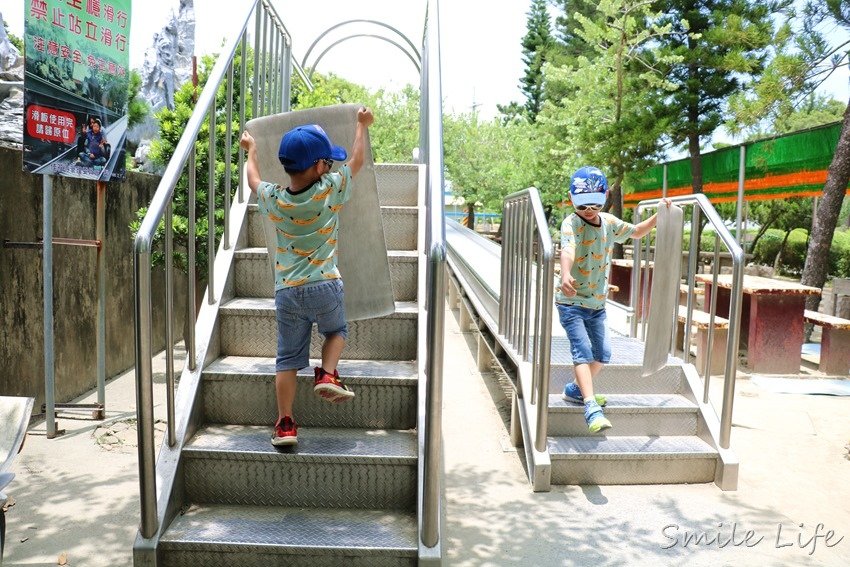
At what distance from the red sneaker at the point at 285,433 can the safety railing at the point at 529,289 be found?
136 cm

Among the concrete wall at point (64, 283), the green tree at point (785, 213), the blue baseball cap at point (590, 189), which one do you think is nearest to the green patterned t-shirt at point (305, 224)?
the blue baseball cap at point (590, 189)

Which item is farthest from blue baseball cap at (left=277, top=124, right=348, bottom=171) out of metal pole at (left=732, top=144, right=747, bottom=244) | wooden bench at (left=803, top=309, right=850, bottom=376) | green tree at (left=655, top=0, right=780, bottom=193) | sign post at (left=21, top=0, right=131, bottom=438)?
green tree at (left=655, top=0, right=780, bottom=193)

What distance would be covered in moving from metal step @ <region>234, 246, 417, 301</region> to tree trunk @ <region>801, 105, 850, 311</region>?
6.81 metres

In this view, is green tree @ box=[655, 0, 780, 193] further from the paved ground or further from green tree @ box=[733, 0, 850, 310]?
the paved ground

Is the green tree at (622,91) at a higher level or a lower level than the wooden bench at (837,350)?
higher

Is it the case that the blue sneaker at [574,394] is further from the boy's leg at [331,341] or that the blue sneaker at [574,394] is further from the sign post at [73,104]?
the sign post at [73,104]

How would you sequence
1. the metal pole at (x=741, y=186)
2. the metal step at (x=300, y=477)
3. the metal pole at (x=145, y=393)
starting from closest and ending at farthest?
the metal pole at (x=145, y=393), the metal step at (x=300, y=477), the metal pole at (x=741, y=186)

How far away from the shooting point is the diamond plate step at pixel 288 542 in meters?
2.45

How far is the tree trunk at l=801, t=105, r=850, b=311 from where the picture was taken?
8.66 meters

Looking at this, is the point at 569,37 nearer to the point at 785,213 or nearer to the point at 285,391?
the point at 785,213

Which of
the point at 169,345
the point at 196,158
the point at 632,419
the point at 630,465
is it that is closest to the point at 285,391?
the point at 169,345

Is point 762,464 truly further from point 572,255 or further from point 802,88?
point 802,88

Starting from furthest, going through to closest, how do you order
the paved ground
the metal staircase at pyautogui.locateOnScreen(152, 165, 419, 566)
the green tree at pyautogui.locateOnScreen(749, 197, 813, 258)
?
the green tree at pyautogui.locateOnScreen(749, 197, 813, 258)
the paved ground
the metal staircase at pyautogui.locateOnScreen(152, 165, 419, 566)

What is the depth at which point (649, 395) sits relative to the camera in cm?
430
